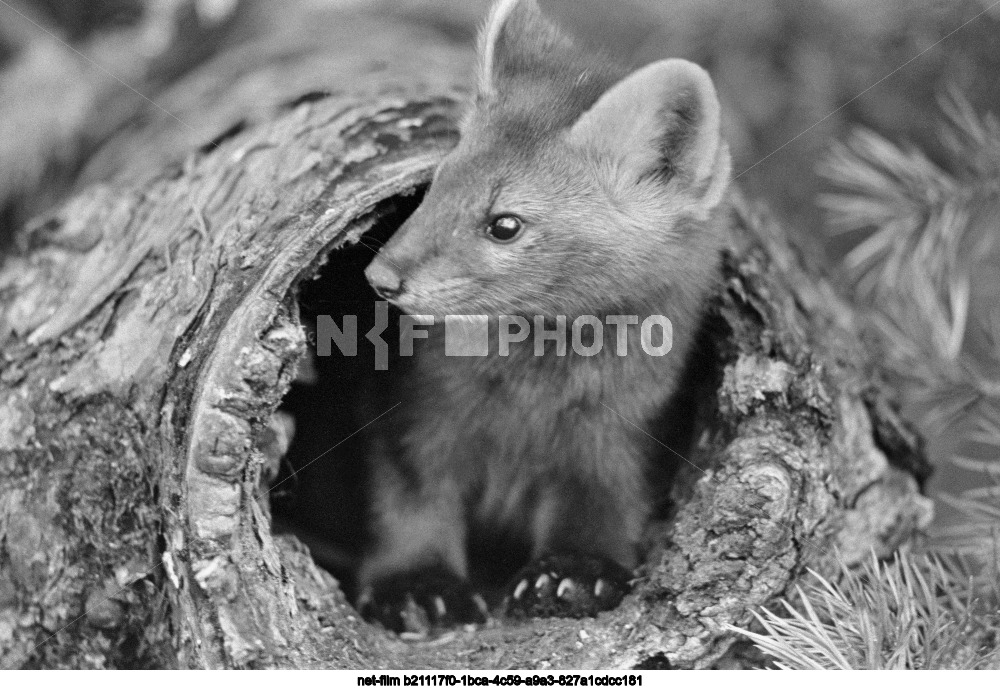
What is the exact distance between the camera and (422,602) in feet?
6.81

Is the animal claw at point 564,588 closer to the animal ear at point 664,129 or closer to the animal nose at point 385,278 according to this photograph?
the animal nose at point 385,278

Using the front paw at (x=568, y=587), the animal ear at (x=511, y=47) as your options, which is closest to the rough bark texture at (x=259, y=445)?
the front paw at (x=568, y=587)

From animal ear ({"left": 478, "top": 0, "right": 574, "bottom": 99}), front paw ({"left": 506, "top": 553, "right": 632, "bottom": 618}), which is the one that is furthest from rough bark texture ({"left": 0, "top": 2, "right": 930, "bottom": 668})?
animal ear ({"left": 478, "top": 0, "right": 574, "bottom": 99})

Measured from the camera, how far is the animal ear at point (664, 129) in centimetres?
171

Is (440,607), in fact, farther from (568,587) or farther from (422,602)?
(568,587)

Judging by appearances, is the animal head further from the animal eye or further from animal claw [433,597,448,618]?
animal claw [433,597,448,618]

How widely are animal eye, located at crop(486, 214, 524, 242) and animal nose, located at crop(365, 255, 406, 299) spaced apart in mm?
203

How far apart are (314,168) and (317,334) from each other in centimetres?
35

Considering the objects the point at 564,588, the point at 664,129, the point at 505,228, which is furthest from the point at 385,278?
the point at 564,588

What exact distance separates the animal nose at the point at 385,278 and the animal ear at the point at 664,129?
1.45ft

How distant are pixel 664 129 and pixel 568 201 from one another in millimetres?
226

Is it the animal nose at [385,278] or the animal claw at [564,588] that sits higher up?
the animal nose at [385,278]

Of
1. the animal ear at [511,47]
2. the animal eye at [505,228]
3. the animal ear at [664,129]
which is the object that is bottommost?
the animal eye at [505,228]

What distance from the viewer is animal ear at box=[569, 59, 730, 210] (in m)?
→ 1.71
